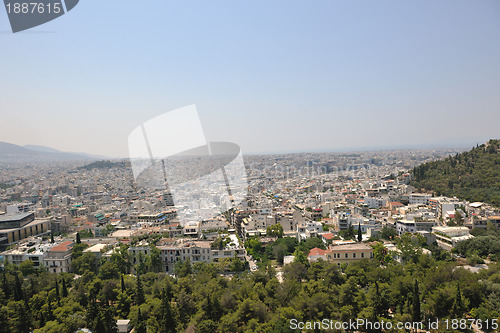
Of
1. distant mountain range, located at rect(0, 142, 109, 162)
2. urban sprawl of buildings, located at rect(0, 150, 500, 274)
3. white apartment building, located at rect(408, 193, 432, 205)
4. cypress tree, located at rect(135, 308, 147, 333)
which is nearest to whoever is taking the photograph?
cypress tree, located at rect(135, 308, 147, 333)

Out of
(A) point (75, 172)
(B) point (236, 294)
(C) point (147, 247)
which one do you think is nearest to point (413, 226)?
(B) point (236, 294)

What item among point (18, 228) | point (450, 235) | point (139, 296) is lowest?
point (450, 235)

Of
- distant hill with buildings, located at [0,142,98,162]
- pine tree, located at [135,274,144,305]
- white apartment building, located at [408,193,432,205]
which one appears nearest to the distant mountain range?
distant hill with buildings, located at [0,142,98,162]

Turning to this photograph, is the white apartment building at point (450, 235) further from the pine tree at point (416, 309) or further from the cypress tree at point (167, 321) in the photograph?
the cypress tree at point (167, 321)

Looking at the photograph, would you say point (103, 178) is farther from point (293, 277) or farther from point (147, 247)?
point (293, 277)

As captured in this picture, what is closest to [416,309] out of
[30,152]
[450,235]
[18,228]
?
[450,235]

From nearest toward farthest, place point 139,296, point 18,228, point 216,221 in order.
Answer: point 139,296 < point 18,228 < point 216,221

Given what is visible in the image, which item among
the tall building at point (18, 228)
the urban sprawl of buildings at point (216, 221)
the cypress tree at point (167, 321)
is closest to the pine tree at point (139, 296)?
the cypress tree at point (167, 321)

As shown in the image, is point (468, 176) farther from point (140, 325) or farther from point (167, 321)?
point (140, 325)

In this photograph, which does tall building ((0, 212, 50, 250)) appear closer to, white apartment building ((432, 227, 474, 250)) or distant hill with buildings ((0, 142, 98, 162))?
distant hill with buildings ((0, 142, 98, 162))
